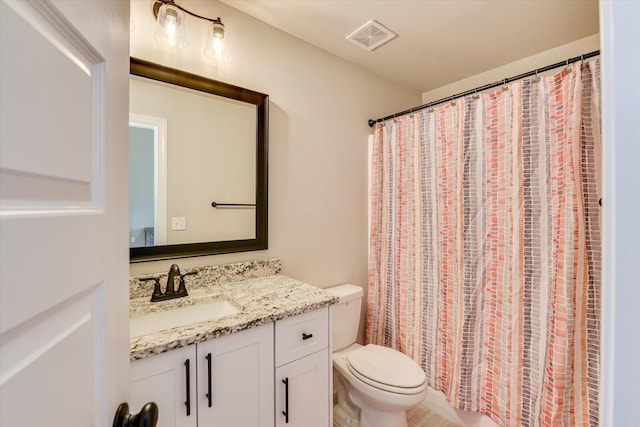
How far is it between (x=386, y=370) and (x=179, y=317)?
44.4 inches

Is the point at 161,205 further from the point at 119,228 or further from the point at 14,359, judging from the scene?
the point at 14,359

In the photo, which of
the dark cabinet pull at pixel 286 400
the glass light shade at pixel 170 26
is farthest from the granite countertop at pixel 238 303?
the glass light shade at pixel 170 26

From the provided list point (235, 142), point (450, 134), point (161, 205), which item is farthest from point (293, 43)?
point (161, 205)

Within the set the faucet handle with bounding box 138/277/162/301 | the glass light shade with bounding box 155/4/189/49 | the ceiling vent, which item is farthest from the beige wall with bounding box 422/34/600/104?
the faucet handle with bounding box 138/277/162/301

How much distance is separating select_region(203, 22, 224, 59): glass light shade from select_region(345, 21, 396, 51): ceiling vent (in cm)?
81

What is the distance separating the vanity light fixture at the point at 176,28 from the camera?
1.25 m

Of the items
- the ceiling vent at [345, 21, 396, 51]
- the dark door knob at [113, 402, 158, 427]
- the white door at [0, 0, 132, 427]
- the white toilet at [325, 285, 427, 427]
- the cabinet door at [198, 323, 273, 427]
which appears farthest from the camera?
the ceiling vent at [345, 21, 396, 51]

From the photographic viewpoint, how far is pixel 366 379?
1441 mm

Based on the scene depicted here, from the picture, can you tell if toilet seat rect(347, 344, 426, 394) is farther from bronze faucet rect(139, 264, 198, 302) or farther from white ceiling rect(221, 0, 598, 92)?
white ceiling rect(221, 0, 598, 92)

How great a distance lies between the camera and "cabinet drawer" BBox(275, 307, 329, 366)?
114 cm

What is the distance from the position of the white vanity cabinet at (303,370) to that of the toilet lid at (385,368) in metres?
0.26

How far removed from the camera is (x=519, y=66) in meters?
2.01

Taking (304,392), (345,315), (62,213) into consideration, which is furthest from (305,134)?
(62,213)

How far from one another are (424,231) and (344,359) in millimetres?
983
